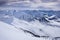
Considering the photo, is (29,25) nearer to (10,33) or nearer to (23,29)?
(23,29)

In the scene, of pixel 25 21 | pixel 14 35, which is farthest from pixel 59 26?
pixel 14 35

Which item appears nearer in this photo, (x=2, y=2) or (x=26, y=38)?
(x=26, y=38)

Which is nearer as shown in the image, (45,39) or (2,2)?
(45,39)

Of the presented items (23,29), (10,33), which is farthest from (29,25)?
(10,33)

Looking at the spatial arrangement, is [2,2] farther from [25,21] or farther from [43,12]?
[43,12]

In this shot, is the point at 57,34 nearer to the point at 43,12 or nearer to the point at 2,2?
the point at 43,12

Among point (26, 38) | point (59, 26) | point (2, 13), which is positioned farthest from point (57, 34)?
point (2, 13)

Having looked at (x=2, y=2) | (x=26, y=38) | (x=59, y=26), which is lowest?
(x=26, y=38)

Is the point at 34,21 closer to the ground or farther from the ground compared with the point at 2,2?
closer to the ground

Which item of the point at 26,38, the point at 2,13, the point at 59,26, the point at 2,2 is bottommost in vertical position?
the point at 26,38
